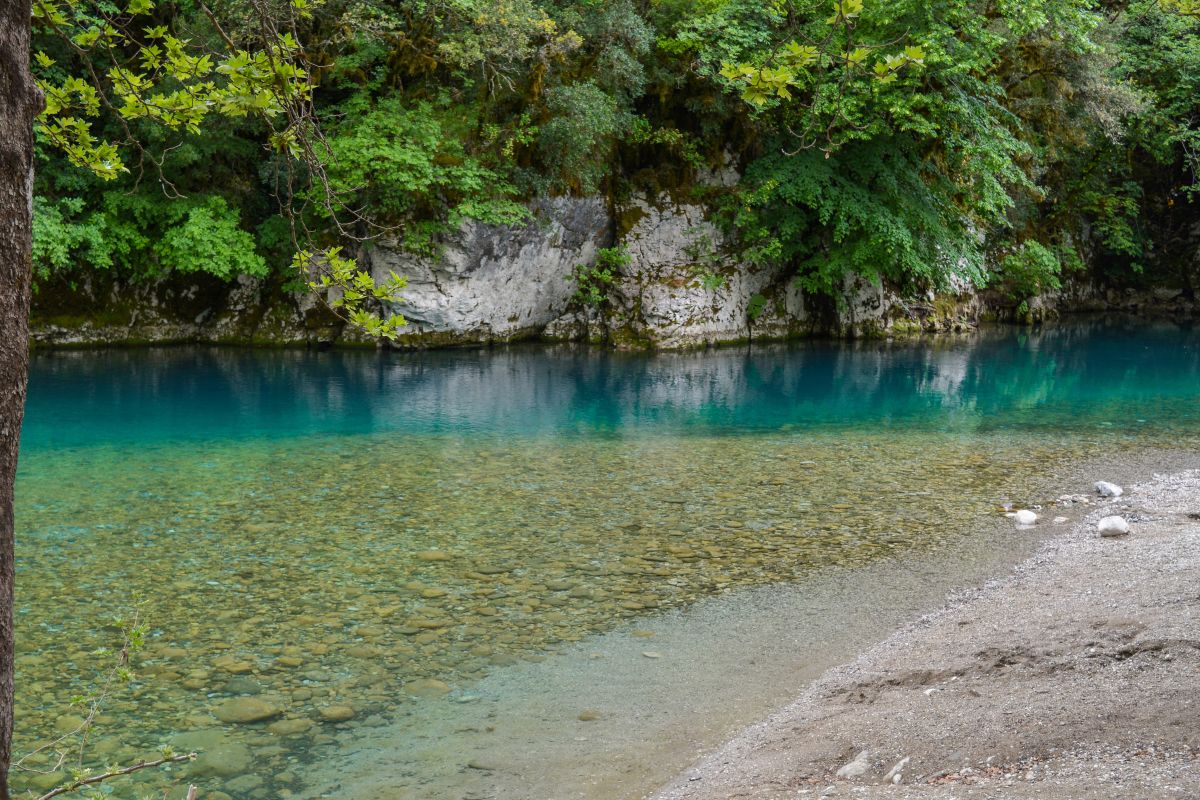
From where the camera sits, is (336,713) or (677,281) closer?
(336,713)

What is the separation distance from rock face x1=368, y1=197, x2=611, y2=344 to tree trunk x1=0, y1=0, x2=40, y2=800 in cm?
2326

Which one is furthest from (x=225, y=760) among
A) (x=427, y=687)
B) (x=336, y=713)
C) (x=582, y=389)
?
(x=582, y=389)

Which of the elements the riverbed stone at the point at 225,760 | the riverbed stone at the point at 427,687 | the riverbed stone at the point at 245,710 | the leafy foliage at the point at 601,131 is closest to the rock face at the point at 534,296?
the leafy foliage at the point at 601,131

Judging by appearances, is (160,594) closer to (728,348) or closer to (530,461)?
(530,461)

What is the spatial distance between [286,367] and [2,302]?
21467mm

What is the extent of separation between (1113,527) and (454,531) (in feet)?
20.9

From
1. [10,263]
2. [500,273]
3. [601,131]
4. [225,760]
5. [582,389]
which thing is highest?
[601,131]

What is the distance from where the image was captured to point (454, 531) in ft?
32.7

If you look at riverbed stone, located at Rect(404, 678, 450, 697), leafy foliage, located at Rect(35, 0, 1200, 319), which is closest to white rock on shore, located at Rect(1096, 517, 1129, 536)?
riverbed stone, located at Rect(404, 678, 450, 697)

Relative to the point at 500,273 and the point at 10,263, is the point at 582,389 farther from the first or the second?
the point at 10,263

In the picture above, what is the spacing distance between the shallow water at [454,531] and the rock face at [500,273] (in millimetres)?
5276

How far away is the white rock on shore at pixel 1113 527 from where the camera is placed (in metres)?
9.05

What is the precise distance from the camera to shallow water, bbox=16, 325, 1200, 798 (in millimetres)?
6094

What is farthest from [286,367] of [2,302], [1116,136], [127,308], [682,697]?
[1116,136]
